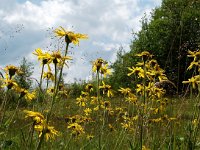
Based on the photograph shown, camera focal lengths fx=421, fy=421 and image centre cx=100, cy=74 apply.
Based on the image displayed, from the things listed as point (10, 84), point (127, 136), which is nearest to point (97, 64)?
point (10, 84)

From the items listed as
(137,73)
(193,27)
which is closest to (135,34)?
(193,27)

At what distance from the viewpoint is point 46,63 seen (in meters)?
2.26

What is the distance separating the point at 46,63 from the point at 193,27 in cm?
2847

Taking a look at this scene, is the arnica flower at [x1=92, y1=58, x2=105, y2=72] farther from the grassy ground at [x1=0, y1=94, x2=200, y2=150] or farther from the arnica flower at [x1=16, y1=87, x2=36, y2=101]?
the arnica flower at [x1=16, y1=87, x2=36, y2=101]

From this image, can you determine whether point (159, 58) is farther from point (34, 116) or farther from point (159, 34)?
point (34, 116)

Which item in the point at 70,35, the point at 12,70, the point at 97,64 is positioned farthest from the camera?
the point at 97,64

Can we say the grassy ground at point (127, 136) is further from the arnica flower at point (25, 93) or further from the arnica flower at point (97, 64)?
the arnica flower at point (97, 64)

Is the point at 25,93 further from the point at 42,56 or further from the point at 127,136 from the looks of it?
the point at 127,136

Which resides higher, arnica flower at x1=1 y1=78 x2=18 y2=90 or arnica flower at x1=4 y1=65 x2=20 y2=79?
arnica flower at x1=4 y1=65 x2=20 y2=79

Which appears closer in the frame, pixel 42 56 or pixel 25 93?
pixel 42 56

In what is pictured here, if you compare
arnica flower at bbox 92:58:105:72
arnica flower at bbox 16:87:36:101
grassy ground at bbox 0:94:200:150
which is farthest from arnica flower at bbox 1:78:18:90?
arnica flower at bbox 92:58:105:72

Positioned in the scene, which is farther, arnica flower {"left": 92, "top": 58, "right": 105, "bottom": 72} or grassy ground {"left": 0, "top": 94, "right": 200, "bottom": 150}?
arnica flower {"left": 92, "top": 58, "right": 105, "bottom": 72}

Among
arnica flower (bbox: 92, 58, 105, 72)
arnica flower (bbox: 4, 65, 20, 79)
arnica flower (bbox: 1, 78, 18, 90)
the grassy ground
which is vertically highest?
arnica flower (bbox: 92, 58, 105, 72)

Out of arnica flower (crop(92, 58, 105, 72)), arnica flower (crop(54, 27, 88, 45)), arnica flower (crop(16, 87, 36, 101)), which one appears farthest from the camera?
arnica flower (crop(92, 58, 105, 72))
